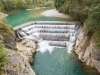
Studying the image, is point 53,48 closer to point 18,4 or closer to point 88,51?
point 88,51

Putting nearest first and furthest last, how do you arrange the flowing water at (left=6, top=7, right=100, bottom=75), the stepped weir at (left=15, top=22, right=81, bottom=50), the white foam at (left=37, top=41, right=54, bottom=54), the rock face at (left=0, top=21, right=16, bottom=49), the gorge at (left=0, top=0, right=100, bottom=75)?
1. the gorge at (left=0, top=0, right=100, bottom=75)
2. the rock face at (left=0, top=21, right=16, bottom=49)
3. the flowing water at (left=6, top=7, right=100, bottom=75)
4. the white foam at (left=37, top=41, right=54, bottom=54)
5. the stepped weir at (left=15, top=22, right=81, bottom=50)

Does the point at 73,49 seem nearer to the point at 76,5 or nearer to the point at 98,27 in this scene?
the point at 98,27

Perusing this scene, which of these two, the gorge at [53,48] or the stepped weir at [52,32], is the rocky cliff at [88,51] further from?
the stepped weir at [52,32]

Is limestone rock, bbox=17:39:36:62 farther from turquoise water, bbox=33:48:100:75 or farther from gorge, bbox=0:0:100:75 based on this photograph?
turquoise water, bbox=33:48:100:75

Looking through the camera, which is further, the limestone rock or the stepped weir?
the stepped weir

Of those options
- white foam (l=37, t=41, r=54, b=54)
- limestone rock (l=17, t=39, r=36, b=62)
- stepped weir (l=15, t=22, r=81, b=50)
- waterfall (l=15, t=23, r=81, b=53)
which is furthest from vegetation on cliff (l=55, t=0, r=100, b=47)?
limestone rock (l=17, t=39, r=36, b=62)

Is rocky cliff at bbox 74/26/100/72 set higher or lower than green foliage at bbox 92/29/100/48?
lower

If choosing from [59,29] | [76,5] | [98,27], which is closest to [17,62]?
[98,27]
